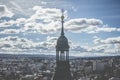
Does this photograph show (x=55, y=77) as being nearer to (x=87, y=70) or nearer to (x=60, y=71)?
(x=60, y=71)

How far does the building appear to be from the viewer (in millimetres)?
22134

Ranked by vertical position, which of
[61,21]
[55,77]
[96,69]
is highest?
[61,21]

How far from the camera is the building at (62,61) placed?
72.6 ft

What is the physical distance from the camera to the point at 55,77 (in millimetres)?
22172

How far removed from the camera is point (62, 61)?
73.4ft

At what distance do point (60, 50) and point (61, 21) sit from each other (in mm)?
1609

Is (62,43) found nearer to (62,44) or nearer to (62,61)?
(62,44)

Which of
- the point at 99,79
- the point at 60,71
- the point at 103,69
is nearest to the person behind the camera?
the point at 60,71

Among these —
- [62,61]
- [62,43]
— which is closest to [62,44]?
[62,43]

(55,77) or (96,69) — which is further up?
(55,77)

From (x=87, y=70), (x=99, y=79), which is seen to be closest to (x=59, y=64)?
(x=99, y=79)

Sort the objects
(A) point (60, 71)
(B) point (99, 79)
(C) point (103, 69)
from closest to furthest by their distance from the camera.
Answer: (A) point (60, 71) < (B) point (99, 79) < (C) point (103, 69)

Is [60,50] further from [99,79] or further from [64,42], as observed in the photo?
[99,79]

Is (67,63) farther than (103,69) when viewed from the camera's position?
No
